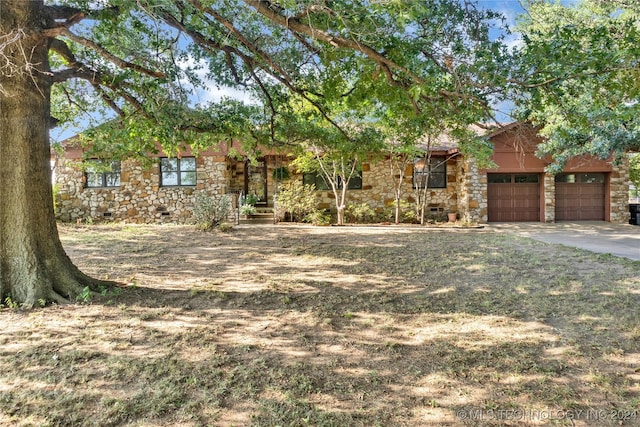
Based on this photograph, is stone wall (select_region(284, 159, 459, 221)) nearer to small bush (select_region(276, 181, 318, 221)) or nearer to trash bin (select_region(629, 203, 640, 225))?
small bush (select_region(276, 181, 318, 221))

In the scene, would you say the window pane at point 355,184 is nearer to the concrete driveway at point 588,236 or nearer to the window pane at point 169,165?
the concrete driveway at point 588,236

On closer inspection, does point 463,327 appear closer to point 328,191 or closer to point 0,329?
point 0,329

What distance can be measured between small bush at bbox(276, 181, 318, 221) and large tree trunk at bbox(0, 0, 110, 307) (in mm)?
9351

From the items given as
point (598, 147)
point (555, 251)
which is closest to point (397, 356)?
point (555, 251)

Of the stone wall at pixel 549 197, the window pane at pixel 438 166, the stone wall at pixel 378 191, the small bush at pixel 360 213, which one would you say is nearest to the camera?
the small bush at pixel 360 213

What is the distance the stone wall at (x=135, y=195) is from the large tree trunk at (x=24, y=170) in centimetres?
1057

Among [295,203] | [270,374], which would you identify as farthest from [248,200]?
[270,374]

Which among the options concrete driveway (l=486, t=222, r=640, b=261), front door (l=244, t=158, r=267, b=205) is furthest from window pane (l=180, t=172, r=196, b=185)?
concrete driveway (l=486, t=222, r=640, b=261)

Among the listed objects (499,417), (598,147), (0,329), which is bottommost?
(499,417)

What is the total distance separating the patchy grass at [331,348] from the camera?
2.48 metres

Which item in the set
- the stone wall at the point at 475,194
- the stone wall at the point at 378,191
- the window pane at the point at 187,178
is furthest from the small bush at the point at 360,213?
the window pane at the point at 187,178

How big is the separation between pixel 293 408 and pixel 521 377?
5.75 ft

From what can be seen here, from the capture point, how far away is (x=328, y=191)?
1555cm

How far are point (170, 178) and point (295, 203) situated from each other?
5429 millimetres
